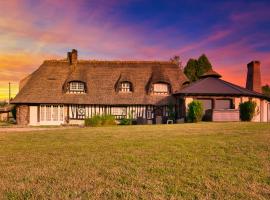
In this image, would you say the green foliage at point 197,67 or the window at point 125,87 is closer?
the window at point 125,87

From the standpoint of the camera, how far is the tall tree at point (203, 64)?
1775 inches

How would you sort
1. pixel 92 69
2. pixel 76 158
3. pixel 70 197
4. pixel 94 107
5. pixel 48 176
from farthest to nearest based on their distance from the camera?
pixel 92 69, pixel 94 107, pixel 76 158, pixel 48 176, pixel 70 197

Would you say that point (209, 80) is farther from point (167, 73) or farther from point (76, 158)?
point (76, 158)

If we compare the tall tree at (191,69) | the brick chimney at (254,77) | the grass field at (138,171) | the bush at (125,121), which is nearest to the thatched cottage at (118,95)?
the bush at (125,121)

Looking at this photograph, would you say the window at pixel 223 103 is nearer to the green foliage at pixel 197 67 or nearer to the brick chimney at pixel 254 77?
the brick chimney at pixel 254 77

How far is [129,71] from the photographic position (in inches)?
1287

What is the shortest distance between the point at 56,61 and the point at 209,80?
16860mm

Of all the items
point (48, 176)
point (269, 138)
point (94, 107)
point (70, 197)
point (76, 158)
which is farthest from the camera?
point (94, 107)

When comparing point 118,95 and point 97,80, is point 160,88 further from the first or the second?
point 97,80

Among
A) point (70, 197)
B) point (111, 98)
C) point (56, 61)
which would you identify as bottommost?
point (70, 197)

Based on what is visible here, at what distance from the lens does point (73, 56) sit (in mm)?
33406

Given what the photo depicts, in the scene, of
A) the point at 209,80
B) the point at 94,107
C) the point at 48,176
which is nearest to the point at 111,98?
the point at 94,107

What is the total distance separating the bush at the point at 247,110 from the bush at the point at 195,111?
13.2 ft

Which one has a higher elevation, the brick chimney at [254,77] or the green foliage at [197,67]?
the green foliage at [197,67]
